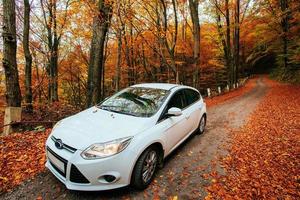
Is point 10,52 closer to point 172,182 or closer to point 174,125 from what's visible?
point 174,125

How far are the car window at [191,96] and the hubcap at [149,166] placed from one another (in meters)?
2.06

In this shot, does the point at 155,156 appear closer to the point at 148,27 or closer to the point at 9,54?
the point at 9,54

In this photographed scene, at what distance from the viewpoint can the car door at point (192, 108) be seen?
203 inches

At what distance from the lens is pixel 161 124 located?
387cm

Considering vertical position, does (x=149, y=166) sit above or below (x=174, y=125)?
below

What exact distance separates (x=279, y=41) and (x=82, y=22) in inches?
976

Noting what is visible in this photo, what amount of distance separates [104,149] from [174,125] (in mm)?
1783

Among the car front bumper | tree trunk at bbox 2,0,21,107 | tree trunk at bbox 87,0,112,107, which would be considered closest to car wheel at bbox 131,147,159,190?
the car front bumper

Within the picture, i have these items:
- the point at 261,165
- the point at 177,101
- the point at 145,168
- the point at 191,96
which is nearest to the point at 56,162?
the point at 145,168

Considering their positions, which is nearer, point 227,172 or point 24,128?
point 227,172

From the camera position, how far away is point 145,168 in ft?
11.3

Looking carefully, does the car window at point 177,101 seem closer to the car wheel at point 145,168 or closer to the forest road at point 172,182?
the car wheel at point 145,168

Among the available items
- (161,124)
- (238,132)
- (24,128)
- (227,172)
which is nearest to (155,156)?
(161,124)

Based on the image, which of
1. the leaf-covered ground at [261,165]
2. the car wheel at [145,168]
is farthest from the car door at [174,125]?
the leaf-covered ground at [261,165]
